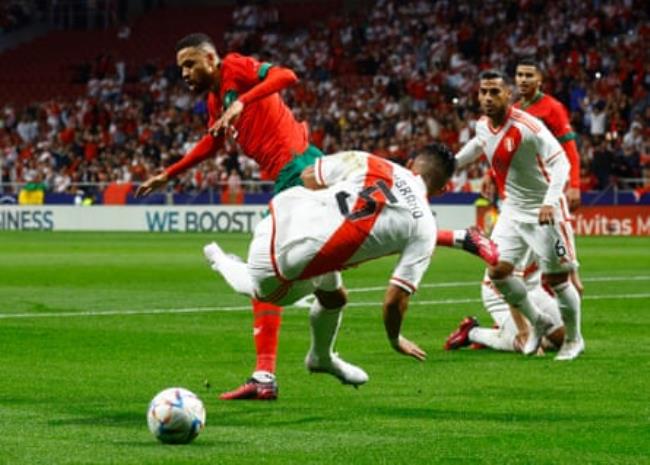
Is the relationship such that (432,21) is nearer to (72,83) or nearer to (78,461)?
(72,83)

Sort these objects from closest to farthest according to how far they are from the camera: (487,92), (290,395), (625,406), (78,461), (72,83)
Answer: (78,461)
(625,406)
(290,395)
(487,92)
(72,83)

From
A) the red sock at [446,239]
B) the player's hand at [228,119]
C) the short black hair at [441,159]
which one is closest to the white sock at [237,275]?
the player's hand at [228,119]

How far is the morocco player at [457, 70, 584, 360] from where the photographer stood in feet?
41.0

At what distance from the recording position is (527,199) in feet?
42.3

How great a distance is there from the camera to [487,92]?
12492 millimetres

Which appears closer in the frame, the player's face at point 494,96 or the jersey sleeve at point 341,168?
the jersey sleeve at point 341,168

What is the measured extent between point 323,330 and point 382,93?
115 feet

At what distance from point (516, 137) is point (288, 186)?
2.97m

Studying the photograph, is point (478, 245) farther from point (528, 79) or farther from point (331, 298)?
point (528, 79)

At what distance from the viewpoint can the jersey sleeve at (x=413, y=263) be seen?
344 inches

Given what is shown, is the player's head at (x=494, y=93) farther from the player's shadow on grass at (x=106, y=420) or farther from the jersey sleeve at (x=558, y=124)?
the player's shadow on grass at (x=106, y=420)

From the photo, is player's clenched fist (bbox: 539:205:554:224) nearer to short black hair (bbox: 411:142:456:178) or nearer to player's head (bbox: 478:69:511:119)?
player's head (bbox: 478:69:511:119)

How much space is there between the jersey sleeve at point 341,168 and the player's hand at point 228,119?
85 centimetres

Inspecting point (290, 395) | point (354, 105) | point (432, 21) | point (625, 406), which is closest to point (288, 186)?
point (290, 395)
